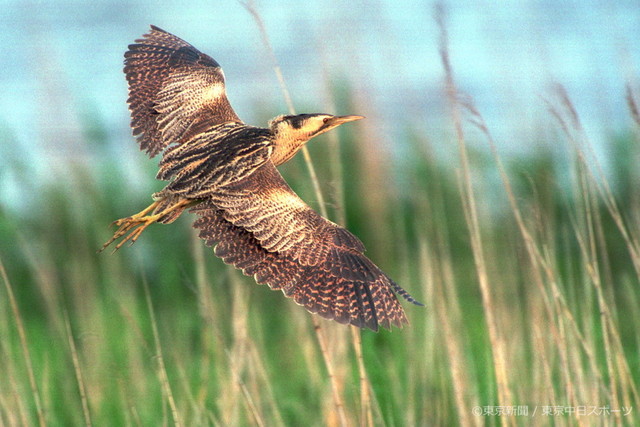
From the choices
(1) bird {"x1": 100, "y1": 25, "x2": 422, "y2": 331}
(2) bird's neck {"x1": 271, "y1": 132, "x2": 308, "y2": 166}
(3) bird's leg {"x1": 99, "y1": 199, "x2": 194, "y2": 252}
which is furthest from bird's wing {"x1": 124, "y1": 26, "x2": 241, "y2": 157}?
(3) bird's leg {"x1": 99, "y1": 199, "x2": 194, "y2": 252}

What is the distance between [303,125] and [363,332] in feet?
4.22

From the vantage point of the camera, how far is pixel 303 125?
358 cm

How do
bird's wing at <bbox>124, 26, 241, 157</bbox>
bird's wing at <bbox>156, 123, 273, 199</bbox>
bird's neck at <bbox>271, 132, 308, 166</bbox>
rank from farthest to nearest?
1. bird's wing at <bbox>124, 26, 241, 157</bbox>
2. bird's neck at <bbox>271, 132, 308, 166</bbox>
3. bird's wing at <bbox>156, 123, 273, 199</bbox>

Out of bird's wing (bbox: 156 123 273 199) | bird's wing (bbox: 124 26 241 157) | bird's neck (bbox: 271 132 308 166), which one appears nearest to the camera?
bird's wing (bbox: 156 123 273 199)

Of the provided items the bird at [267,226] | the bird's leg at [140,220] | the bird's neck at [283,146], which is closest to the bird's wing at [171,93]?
the bird at [267,226]

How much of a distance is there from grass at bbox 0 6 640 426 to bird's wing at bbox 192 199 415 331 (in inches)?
6.7

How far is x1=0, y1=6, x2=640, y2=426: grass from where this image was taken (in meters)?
3.04

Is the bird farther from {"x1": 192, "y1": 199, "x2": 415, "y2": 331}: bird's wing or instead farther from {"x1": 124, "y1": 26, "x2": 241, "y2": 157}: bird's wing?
{"x1": 124, "y1": 26, "x2": 241, "y2": 157}: bird's wing

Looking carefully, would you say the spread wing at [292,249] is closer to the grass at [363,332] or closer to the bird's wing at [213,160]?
the bird's wing at [213,160]

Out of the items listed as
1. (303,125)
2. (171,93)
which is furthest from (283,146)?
(171,93)

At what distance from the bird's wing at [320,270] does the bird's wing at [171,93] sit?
54 centimetres

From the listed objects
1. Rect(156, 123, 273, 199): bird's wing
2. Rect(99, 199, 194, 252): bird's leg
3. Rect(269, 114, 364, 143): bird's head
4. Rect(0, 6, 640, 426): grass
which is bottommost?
Rect(0, 6, 640, 426): grass

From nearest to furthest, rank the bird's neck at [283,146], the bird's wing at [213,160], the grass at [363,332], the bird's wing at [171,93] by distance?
the grass at [363,332]
the bird's wing at [213,160]
the bird's neck at [283,146]
the bird's wing at [171,93]

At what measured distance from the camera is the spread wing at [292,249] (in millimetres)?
3213
